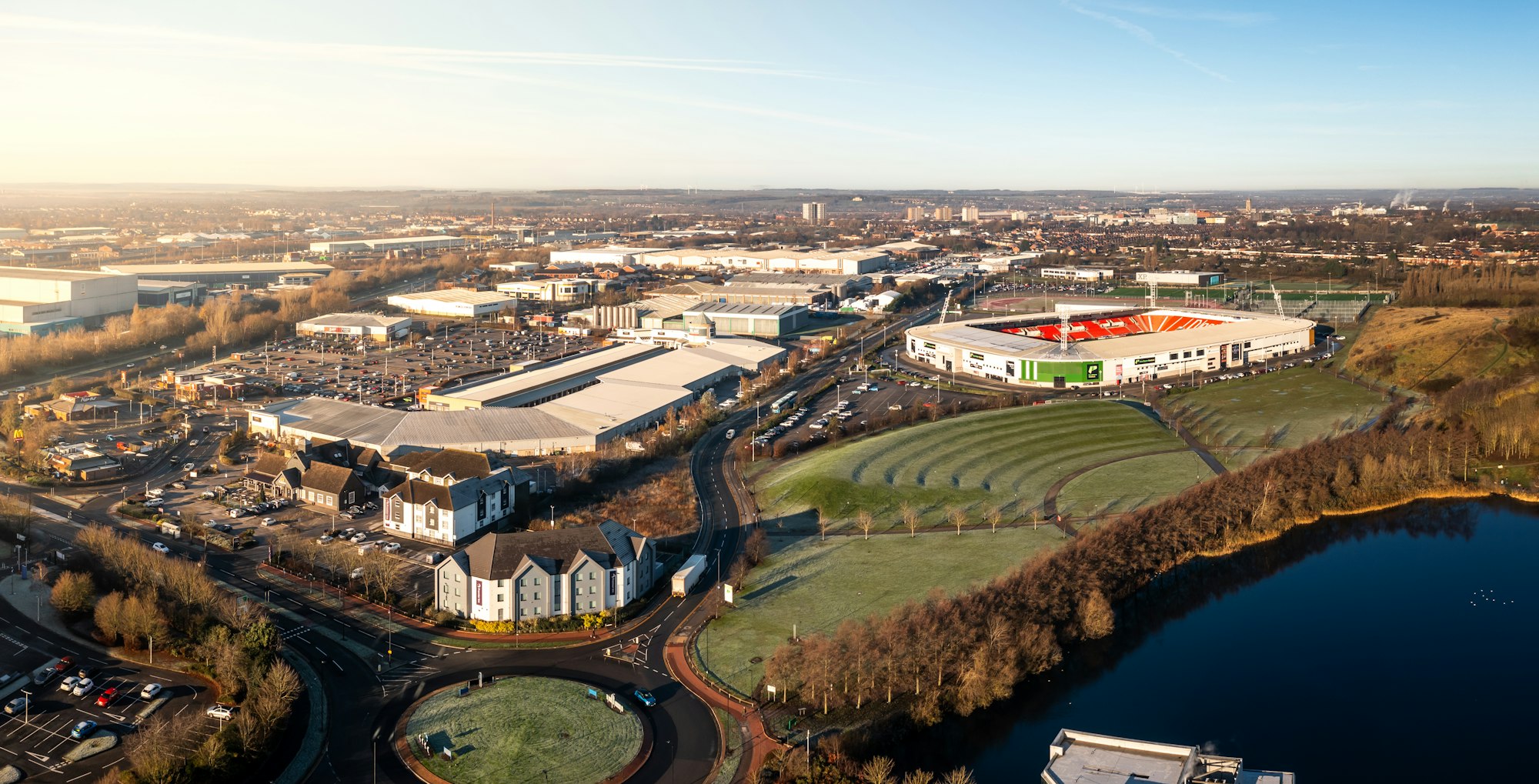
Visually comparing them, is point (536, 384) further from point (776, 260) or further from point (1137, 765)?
point (776, 260)

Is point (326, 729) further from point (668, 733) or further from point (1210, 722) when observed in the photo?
point (1210, 722)

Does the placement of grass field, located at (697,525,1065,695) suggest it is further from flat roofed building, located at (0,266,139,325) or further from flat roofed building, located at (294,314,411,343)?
flat roofed building, located at (0,266,139,325)

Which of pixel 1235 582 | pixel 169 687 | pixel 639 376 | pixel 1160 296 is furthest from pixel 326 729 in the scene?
pixel 1160 296

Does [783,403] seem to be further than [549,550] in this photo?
Yes

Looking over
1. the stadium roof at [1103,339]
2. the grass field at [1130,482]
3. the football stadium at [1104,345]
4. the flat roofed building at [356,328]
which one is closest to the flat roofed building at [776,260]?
the football stadium at [1104,345]

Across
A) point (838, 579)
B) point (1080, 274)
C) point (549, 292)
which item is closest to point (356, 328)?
point (549, 292)

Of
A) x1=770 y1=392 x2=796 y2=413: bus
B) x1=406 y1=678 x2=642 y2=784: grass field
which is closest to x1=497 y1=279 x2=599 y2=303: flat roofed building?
x1=770 y1=392 x2=796 y2=413: bus
